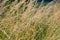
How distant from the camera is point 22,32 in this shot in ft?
12.3

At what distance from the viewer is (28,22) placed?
147 inches

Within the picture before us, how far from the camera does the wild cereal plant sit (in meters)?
3.73

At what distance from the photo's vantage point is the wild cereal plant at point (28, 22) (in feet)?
12.3

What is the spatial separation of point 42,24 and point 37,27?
0.14m

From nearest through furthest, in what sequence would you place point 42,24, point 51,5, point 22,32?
point 22,32 < point 42,24 < point 51,5

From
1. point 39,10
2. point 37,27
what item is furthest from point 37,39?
point 39,10

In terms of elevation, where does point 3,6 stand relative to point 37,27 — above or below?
above

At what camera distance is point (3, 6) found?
4.08m

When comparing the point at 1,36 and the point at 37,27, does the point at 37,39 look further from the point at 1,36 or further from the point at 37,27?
the point at 1,36

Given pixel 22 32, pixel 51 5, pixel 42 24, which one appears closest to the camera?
pixel 22 32

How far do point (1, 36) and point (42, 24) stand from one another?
0.64 m

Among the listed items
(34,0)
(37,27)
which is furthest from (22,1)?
(37,27)

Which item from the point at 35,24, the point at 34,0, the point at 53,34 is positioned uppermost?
the point at 34,0

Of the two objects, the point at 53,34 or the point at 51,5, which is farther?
the point at 51,5
